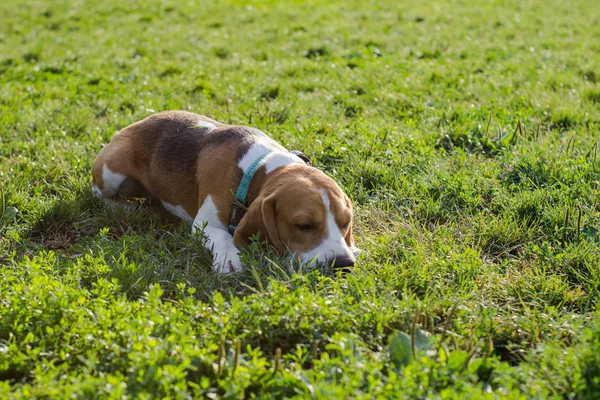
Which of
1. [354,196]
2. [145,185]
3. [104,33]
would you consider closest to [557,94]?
[354,196]

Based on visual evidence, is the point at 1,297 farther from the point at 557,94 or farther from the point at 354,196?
the point at 557,94

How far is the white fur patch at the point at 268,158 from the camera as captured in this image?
A: 15.8ft

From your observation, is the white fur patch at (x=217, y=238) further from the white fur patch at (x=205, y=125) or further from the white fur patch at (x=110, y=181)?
the white fur patch at (x=110, y=181)

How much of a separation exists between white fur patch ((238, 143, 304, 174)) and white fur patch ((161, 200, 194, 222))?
0.75 m

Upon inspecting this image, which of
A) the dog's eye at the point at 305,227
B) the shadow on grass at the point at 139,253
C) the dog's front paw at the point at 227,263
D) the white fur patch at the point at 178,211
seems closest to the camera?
the shadow on grass at the point at 139,253

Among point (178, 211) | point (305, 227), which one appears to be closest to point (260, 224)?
point (305, 227)

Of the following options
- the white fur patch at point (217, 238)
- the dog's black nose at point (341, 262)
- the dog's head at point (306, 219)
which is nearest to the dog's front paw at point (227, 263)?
the white fur patch at point (217, 238)

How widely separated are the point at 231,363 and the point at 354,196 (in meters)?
2.61

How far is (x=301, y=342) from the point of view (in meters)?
3.48

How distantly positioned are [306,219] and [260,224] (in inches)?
13.9

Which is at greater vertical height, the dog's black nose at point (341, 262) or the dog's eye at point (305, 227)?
the dog's eye at point (305, 227)

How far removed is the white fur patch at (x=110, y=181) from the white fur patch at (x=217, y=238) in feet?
3.41

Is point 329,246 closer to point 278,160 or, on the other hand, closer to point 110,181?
point 278,160

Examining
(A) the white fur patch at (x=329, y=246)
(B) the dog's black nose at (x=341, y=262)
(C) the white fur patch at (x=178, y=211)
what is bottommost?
(C) the white fur patch at (x=178, y=211)
